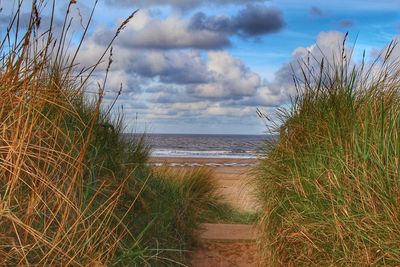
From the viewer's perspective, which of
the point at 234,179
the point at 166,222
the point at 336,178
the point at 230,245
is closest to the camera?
the point at 336,178

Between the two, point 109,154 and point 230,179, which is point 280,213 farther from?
point 230,179

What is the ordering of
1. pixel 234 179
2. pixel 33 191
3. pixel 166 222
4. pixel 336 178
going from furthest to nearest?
pixel 234 179 < pixel 166 222 < pixel 336 178 < pixel 33 191

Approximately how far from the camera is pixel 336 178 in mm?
3809

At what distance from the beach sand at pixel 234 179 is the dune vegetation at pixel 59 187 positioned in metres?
0.81

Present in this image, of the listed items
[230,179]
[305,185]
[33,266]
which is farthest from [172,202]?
A: [230,179]

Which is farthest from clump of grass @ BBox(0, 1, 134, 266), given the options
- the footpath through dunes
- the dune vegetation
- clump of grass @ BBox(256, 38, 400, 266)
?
the footpath through dunes

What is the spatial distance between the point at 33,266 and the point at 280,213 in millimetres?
2611

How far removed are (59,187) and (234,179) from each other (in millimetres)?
14558

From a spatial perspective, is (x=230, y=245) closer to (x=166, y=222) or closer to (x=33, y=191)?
(x=166, y=222)

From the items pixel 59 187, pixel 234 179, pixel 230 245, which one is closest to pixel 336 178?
pixel 59 187

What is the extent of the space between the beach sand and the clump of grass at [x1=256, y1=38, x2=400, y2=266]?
437 mm

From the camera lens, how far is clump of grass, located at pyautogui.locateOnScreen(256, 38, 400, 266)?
343 cm

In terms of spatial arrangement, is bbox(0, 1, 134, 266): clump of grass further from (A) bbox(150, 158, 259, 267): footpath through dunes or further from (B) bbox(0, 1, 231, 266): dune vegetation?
(A) bbox(150, 158, 259, 267): footpath through dunes

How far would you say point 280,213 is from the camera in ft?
16.4
